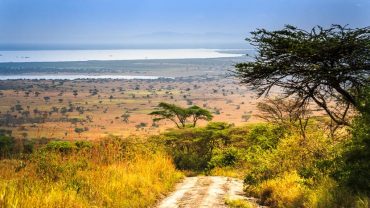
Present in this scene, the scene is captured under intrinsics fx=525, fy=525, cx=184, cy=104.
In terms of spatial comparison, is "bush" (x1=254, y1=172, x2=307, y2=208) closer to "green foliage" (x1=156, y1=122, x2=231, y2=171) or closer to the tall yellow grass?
the tall yellow grass

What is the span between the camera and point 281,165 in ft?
57.3

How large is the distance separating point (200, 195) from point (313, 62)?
16.0 ft

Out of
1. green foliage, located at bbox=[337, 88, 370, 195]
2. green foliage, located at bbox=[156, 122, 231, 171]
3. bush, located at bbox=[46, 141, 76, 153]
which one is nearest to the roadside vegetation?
green foliage, located at bbox=[337, 88, 370, 195]

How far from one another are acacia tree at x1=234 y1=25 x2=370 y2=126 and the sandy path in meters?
3.40

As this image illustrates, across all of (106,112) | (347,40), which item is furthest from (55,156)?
(106,112)

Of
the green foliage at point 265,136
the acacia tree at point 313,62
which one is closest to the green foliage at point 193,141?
the green foliage at point 265,136

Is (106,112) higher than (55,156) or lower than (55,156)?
lower

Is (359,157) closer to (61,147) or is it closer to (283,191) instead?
(283,191)

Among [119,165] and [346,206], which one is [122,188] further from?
[346,206]

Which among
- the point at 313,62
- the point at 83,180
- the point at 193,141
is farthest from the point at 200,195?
the point at 193,141

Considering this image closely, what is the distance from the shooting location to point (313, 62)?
13.5 meters

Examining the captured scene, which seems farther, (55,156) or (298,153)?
(298,153)

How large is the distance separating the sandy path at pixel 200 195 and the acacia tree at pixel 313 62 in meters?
3.40

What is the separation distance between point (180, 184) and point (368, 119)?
8.89 metres
